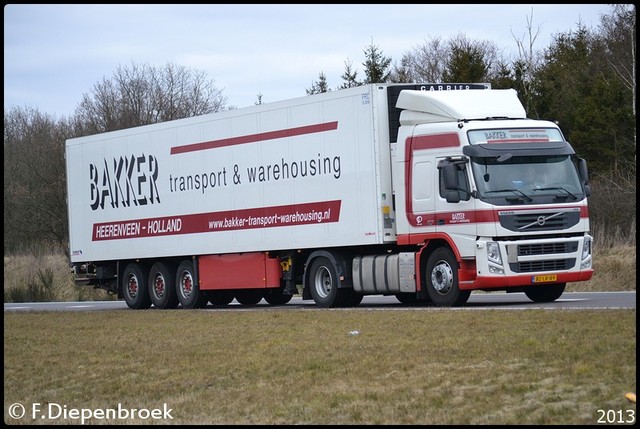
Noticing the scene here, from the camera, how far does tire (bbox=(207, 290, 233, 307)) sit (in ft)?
95.2

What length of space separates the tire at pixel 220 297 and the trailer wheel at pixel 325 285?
4375 millimetres

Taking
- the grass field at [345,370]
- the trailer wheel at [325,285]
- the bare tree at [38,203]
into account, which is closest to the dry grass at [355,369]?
the grass field at [345,370]

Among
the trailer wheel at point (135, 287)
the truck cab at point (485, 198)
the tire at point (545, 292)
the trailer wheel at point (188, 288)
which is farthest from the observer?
the trailer wheel at point (135, 287)

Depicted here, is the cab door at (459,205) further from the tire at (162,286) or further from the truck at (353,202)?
the tire at (162,286)

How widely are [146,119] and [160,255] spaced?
112 feet

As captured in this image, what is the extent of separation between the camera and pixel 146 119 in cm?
6247

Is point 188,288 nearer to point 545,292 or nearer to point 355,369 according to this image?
point 545,292

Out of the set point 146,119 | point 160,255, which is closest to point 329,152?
point 160,255

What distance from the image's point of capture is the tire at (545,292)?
76.2ft

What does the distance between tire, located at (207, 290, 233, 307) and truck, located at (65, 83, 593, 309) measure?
38 mm

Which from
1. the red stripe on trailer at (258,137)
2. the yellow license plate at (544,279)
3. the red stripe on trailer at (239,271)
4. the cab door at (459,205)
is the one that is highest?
the red stripe on trailer at (258,137)

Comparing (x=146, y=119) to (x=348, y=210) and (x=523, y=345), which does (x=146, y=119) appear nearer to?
(x=348, y=210)

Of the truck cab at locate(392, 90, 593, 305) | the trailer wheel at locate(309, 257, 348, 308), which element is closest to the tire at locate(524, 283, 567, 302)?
the truck cab at locate(392, 90, 593, 305)

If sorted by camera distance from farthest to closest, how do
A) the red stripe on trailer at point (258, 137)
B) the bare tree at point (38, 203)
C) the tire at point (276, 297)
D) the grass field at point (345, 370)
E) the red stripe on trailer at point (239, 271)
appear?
the bare tree at point (38, 203)
the tire at point (276, 297)
the red stripe on trailer at point (239, 271)
the red stripe on trailer at point (258, 137)
the grass field at point (345, 370)
